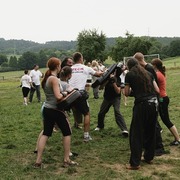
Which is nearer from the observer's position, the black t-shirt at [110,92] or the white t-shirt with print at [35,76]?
the black t-shirt at [110,92]

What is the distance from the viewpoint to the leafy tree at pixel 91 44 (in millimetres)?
55984

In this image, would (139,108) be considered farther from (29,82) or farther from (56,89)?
(29,82)

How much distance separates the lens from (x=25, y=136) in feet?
29.3

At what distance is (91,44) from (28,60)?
29.1 meters

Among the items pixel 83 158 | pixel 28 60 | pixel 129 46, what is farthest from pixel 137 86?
pixel 28 60

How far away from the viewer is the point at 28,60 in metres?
81.9

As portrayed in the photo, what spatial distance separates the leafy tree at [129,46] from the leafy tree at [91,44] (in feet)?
9.96

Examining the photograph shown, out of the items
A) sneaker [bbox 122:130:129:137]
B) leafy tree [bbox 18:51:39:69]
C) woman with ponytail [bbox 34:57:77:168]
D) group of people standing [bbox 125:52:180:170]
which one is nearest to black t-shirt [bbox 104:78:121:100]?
sneaker [bbox 122:130:129:137]

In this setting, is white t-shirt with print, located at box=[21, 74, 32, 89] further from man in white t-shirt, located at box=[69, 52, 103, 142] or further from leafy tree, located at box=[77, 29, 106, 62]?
leafy tree, located at box=[77, 29, 106, 62]

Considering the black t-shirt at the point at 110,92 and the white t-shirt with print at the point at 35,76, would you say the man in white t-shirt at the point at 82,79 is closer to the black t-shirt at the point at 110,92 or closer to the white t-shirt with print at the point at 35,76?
the black t-shirt at the point at 110,92

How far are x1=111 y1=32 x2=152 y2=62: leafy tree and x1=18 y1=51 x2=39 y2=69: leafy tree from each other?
2540 cm

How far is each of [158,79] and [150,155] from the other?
178 centimetres

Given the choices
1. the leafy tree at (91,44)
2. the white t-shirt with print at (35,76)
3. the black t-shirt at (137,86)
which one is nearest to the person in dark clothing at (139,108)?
the black t-shirt at (137,86)

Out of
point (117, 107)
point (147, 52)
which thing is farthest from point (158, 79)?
point (147, 52)
